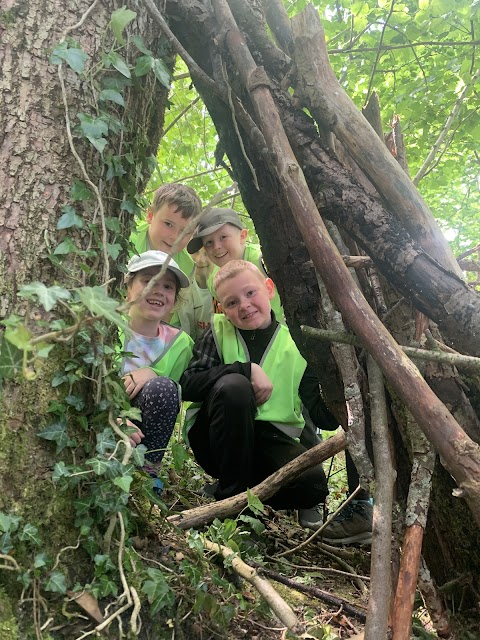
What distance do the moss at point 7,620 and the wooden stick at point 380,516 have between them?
0.88 metres

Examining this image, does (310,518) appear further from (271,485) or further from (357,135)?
(357,135)

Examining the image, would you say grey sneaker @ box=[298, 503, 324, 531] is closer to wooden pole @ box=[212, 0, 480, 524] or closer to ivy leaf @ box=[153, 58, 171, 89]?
wooden pole @ box=[212, 0, 480, 524]

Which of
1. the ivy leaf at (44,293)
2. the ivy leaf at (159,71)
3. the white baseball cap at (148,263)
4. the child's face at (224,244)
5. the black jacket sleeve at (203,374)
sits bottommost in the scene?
the black jacket sleeve at (203,374)

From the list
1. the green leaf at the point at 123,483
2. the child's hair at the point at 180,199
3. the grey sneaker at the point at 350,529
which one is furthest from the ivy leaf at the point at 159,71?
the grey sneaker at the point at 350,529

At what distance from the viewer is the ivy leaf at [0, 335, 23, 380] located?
0.99m

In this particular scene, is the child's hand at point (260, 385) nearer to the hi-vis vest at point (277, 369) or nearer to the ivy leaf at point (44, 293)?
the hi-vis vest at point (277, 369)

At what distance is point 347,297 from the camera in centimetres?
152

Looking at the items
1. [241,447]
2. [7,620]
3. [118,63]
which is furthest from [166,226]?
[7,620]

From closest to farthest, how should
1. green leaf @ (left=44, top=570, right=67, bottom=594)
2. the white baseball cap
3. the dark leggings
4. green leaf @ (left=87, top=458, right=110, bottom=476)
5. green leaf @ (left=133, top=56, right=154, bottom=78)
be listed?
green leaf @ (left=44, top=570, right=67, bottom=594) < green leaf @ (left=87, top=458, right=110, bottom=476) < green leaf @ (left=133, top=56, right=154, bottom=78) < the dark leggings < the white baseball cap

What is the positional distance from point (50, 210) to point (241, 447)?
171cm

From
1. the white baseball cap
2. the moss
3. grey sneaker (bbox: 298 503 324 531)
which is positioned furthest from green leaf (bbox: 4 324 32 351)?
grey sneaker (bbox: 298 503 324 531)

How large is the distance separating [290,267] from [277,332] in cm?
108

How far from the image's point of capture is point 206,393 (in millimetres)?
2836

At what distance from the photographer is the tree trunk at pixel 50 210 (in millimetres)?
1266
